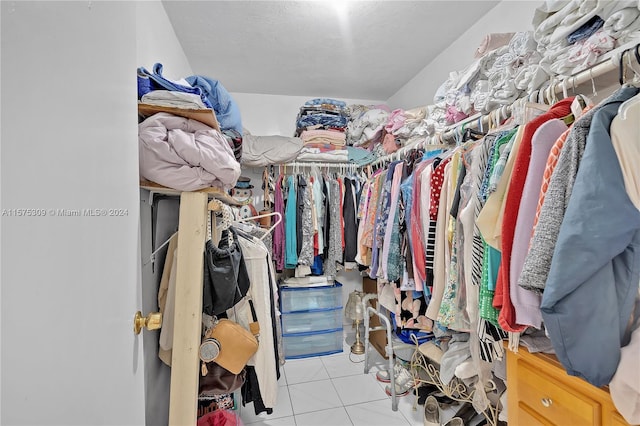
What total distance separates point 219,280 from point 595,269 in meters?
1.12

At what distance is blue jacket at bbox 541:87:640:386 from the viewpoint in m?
0.60

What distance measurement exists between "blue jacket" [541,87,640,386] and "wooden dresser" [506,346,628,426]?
5.8 inches

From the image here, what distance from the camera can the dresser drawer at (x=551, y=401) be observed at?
2.47 ft

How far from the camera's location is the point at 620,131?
0.64 meters

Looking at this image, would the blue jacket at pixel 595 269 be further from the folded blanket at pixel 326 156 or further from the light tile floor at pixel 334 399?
the folded blanket at pixel 326 156

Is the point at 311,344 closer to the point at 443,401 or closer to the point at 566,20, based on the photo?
the point at 443,401

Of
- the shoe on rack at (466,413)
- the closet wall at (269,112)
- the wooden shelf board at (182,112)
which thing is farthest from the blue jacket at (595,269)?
the closet wall at (269,112)

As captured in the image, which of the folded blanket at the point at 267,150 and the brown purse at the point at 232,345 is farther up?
the folded blanket at the point at 267,150

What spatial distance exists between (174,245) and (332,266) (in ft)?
5.02

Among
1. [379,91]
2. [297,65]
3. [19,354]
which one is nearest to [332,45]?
[297,65]

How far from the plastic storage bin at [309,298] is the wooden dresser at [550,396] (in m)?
1.73

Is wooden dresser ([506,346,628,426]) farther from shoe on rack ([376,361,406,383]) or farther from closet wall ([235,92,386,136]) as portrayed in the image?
closet wall ([235,92,386,136])

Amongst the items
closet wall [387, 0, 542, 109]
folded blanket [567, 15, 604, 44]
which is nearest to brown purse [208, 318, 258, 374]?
folded blanket [567, 15, 604, 44]

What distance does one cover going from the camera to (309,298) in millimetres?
2598
